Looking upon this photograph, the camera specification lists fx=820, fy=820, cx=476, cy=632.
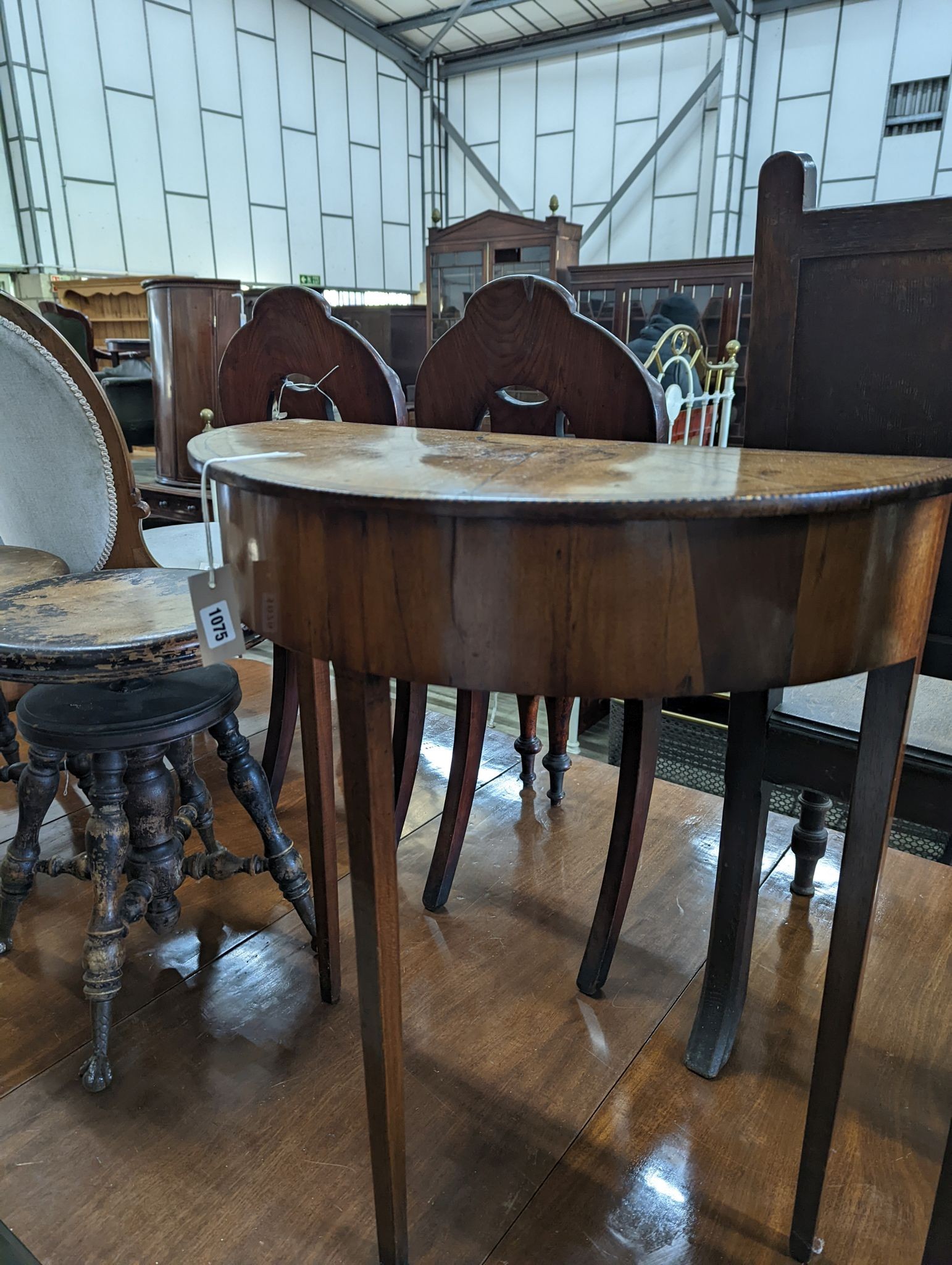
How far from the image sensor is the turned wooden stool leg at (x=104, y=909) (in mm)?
1146

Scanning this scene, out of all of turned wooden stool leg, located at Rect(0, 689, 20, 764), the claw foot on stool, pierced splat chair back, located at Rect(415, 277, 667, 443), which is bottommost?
the claw foot on stool

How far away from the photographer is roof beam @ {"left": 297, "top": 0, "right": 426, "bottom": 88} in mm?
9547

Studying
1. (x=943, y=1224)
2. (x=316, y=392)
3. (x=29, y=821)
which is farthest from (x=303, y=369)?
(x=943, y=1224)

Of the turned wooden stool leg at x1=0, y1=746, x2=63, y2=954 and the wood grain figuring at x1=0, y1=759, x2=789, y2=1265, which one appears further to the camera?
the turned wooden stool leg at x1=0, y1=746, x2=63, y2=954

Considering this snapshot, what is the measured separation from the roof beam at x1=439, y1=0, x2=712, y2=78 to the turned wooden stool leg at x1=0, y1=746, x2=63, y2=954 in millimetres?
10555

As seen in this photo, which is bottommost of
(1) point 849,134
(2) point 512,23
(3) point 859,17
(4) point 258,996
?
(4) point 258,996

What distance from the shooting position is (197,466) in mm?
812

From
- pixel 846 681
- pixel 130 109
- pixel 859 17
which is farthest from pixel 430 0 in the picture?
pixel 846 681

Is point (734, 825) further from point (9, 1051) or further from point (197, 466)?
point (9, 1051)

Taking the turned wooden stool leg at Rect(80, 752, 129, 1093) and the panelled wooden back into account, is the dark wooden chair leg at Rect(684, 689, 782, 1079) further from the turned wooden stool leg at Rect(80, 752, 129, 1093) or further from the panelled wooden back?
the turned wooden stool leg at Rect(80, 752, 129, 1093)

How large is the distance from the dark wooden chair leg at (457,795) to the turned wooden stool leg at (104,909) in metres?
0.54

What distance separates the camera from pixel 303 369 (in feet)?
4.80

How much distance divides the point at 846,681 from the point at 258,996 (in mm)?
1032

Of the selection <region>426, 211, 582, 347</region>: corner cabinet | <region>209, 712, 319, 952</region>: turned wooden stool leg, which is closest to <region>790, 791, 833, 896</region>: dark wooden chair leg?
<region>209, 712, 319, 952</region>: turned wooden stool leg
